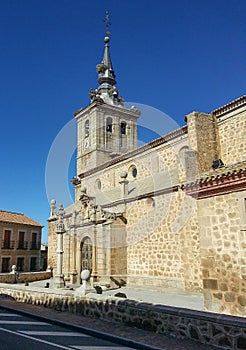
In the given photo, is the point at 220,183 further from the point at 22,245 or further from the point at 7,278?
the point at 22,245

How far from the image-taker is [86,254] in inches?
687

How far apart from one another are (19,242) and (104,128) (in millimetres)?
12729

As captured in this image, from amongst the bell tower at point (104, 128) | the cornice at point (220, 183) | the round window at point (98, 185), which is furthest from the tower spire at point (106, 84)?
the cornice at point (220, 183)

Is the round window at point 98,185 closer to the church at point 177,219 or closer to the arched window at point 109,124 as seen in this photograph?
the church at point 177,219

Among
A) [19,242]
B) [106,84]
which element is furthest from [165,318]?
[106,84]

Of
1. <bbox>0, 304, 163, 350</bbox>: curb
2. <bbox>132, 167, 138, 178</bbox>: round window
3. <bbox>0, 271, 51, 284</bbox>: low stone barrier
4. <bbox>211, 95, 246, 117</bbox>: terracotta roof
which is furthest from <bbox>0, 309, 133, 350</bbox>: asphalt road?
<bbox>132, 167, 138, 178</bbox>: round window

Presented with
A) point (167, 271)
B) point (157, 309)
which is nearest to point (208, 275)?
point (157, 309)

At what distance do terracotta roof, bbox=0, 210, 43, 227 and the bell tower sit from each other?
6.86 m

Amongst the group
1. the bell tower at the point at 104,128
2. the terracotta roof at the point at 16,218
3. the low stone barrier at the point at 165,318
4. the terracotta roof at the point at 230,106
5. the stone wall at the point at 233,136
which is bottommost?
the low stone barrier at the point at 165,318

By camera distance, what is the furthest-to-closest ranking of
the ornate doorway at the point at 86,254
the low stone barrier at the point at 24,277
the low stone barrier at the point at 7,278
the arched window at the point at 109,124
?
the arched window at the point at 109,124 → the low stone barrier at the point at 24,277 → the low stone barrier at the point at 7,278 → the ornate doorway at the point at 86,254

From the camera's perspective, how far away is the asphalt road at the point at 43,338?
5.22 m

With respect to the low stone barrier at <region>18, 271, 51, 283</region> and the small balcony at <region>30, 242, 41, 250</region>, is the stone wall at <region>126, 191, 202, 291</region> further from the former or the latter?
the small balcony at <region>30, 242, 41, 250</region>

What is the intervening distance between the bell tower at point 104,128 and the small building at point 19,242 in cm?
712

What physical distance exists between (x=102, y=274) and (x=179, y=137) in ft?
26.6
